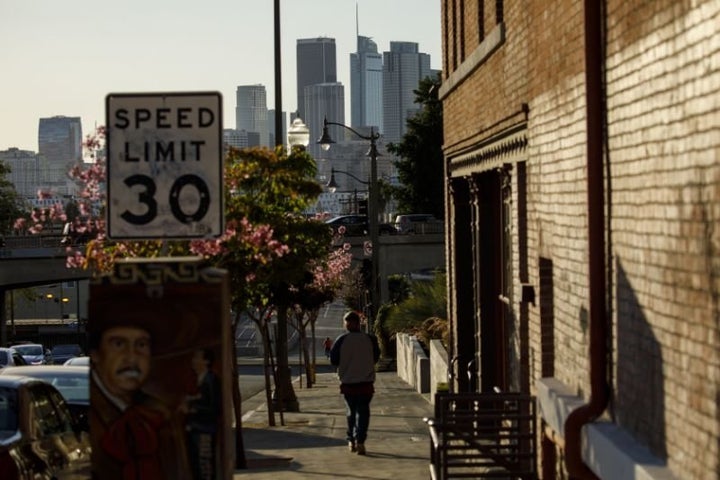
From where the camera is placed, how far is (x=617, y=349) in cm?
924

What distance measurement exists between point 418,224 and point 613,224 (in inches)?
2469

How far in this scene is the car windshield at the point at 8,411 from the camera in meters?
11.2

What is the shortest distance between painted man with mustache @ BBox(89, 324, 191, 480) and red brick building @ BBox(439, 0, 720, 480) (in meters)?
2.40

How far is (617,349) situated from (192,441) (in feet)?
8.97

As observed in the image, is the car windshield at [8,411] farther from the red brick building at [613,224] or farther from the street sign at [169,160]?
the red brick building at [613,224]

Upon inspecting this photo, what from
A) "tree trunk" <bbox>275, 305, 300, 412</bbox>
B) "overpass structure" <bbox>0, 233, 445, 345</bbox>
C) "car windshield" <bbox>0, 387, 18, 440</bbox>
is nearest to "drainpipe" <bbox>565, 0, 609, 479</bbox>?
"car windshield" <bbox>0, 387, 18, 440</bbox>

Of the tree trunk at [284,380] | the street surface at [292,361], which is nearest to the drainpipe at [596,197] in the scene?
the tree trunk at [284,380]

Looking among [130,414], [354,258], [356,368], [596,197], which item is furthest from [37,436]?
[354,258]

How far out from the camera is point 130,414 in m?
8.05

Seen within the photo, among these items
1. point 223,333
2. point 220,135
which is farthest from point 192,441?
point 220,135

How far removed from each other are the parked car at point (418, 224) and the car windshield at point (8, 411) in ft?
192

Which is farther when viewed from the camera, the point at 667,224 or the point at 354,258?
the point at 354,258

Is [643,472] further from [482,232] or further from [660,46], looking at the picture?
[482,232]

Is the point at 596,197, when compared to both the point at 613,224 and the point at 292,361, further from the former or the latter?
the point at 292,361
